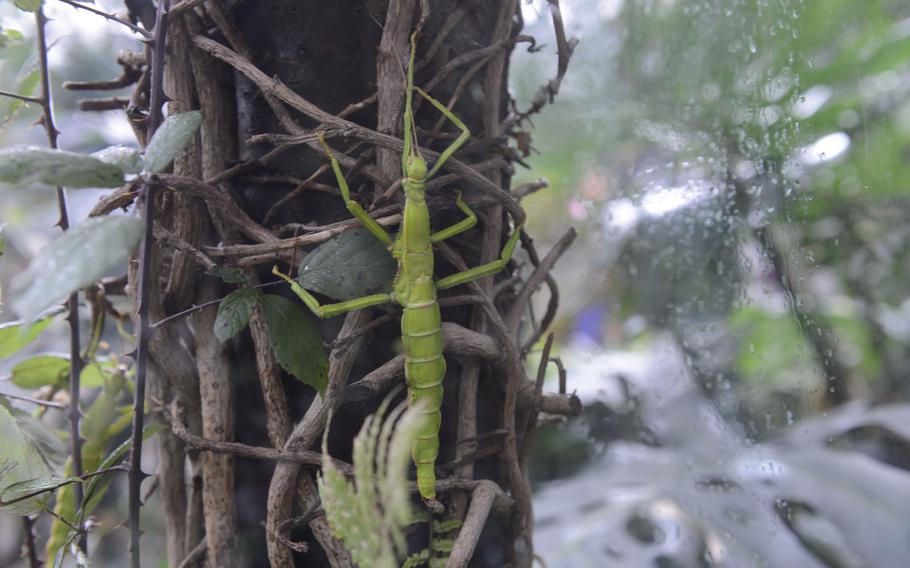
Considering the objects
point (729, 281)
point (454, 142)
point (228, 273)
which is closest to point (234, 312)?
point (228, 273)

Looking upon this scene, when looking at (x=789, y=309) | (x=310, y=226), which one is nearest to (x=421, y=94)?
(x=310, y=226)

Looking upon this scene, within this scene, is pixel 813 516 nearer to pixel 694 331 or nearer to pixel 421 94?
pixel 694 331

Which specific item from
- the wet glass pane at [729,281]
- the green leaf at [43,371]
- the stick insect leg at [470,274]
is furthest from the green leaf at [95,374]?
the wet glass pane at [729,281]

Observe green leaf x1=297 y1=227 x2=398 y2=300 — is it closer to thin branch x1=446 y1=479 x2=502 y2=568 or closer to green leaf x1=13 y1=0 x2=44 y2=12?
thin branch x1=446 y1=479 x2=502 y2=568

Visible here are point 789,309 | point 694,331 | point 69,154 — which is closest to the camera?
point 69,154

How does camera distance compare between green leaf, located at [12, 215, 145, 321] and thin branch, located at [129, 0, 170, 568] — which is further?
thin branch, located at [129, 0, 170, 568]

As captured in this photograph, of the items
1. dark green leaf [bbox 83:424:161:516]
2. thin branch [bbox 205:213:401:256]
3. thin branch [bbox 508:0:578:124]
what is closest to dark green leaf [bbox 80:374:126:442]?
dark green leaf [bbox 83:424:161:516]
